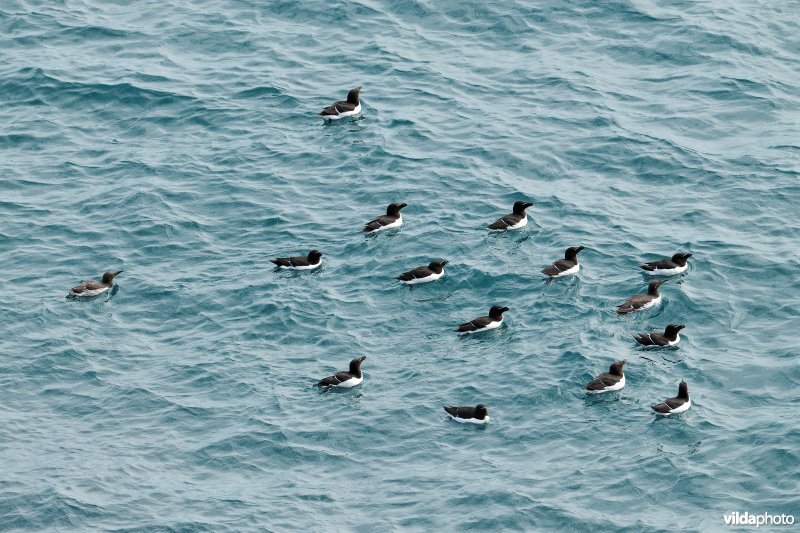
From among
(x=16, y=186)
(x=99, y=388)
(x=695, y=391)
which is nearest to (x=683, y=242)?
(x=695, y=391)

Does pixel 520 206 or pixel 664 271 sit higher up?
pixel 520 206

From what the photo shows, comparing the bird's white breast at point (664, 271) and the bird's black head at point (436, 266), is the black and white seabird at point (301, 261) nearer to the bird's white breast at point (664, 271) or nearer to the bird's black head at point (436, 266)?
the bird's black head at point (436, 266)

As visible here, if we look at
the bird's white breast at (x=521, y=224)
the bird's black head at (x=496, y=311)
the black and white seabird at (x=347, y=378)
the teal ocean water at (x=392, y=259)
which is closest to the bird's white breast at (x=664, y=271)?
the teal ocean water at (x=392, y=259)

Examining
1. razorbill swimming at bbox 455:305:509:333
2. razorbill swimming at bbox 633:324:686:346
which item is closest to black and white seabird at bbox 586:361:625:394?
razorbill swimming at bbox 633:324:686:346

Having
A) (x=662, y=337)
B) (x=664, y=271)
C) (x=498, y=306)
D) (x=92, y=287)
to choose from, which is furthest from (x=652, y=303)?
(x=92, y=287)

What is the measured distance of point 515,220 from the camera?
1663 inches

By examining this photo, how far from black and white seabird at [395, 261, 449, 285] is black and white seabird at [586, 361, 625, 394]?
6.29 meters

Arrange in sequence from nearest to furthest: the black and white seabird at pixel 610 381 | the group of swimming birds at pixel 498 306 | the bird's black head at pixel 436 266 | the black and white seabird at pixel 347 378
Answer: the group of swimming birds at pixel 498 306, the black and white seabird at pixel 610 381, the black and white seabird at pixel 347 378, the bird's black head at pixel 436 266

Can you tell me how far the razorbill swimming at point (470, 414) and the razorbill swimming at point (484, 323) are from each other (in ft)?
12.1

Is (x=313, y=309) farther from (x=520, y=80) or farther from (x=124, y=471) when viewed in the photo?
(x=520, y=80)

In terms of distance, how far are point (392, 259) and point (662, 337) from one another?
26.7 ft

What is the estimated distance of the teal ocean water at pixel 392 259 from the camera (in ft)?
105

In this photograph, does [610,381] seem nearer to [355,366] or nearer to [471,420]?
[471,420]

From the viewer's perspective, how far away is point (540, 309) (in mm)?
38875
